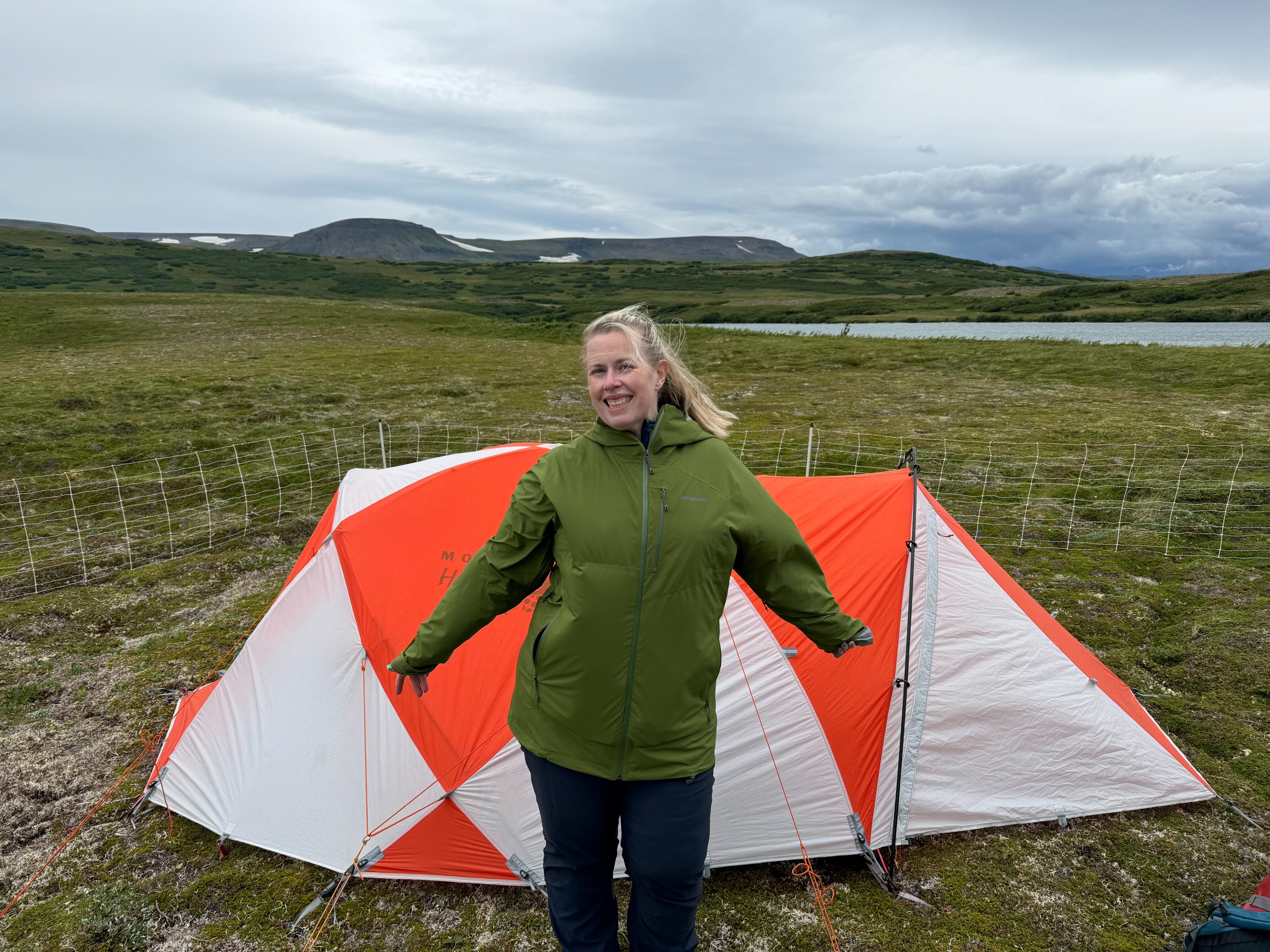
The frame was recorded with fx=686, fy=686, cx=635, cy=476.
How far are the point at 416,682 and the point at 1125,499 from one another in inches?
599

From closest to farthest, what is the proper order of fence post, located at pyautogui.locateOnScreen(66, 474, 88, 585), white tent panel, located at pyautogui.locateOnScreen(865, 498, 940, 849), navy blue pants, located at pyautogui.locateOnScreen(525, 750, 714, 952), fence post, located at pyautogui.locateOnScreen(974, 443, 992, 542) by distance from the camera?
navy blue pants, located at pyautogui.locateOnScreen(525, 750, 714, 952)
white tent panel, located at pyautogui.locateOnScreen(865, 498, 940, 849)
fence post, located at pyautogui.locateOnScreen(66, 474, 88, 585)
fence post, located at pyautogui.locateOnScreen(974, 443, 992, 542)

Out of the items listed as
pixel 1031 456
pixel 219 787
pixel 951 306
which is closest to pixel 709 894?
pixel 219 787

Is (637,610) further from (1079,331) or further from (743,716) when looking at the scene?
(1079,331)

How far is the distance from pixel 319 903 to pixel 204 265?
136m

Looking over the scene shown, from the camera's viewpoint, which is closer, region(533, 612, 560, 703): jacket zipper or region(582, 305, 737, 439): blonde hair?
region(533, 612, 560, 703): jacket zipper

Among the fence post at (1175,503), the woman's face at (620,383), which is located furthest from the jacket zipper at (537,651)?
the fence post at (1175,503)

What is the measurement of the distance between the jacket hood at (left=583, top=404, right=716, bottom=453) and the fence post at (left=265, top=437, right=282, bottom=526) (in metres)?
12.6

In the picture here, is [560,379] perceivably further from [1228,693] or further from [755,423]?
[1228,693]

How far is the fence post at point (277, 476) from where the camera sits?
558 inches

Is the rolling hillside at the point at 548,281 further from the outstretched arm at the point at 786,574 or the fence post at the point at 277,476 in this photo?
the outstretched arm at the point at 786,574

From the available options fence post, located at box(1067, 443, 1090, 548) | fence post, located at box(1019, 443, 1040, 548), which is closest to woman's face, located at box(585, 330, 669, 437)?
fence post, located at box(1019, 443, 1040, 548)

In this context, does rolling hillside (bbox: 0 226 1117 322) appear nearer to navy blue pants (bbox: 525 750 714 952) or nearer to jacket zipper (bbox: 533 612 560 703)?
jacket zipper (bbox: 533 612 560 703)

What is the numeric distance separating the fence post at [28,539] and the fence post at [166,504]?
842 mm

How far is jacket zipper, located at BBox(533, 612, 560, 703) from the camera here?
2805 mm
